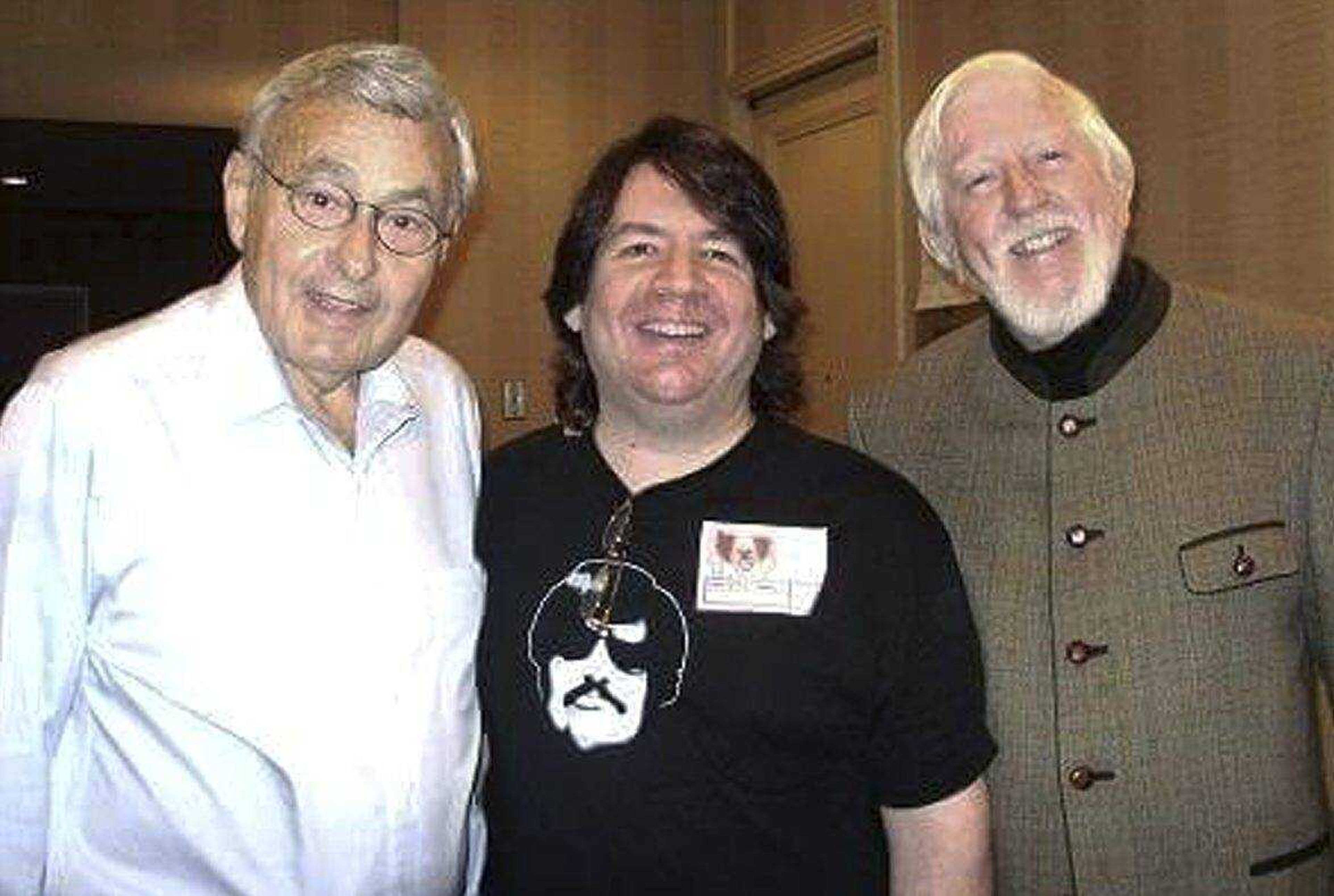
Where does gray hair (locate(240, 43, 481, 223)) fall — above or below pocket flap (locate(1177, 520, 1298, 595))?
above

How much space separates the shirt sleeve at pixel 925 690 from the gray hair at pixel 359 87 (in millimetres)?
755

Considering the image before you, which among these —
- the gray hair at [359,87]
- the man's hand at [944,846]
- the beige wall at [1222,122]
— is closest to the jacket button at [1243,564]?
the man's hand at [944,846]

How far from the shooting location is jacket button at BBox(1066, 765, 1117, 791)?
1569 millimetres

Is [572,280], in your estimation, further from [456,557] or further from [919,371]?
[919,371]

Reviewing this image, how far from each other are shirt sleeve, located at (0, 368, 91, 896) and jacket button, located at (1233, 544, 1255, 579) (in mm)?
1328

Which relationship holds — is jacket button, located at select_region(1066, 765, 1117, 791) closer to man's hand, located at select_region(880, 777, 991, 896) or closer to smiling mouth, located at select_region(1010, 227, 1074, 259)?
man's hand, located at select_region(880, 777, 991, 896)

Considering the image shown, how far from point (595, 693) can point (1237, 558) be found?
788 mm

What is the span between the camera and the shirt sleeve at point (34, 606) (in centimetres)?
140

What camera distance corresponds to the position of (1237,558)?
156 centimetres

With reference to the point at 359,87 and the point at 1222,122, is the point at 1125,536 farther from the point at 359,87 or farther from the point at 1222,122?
the point at 1222,122

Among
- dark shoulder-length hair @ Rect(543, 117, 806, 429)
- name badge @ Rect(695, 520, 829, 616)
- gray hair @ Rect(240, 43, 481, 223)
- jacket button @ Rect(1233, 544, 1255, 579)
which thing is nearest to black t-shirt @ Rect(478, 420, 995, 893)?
name badge @ Rect(695, 520, 829, 616)

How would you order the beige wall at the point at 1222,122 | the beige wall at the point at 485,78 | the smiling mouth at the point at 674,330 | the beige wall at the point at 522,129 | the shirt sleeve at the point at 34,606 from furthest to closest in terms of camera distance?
the beige wall at the point at 522,129, the beige wall at the point at 485,78, the beige wall at the point at 1222,122, the smiling mouth at the point at 674,330, the shirt sleeve at the point at 34,606

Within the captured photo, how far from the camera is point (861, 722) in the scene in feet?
5.04

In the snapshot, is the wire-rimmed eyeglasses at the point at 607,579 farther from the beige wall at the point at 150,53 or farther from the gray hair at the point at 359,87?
the beige wall at the point at 150,53
